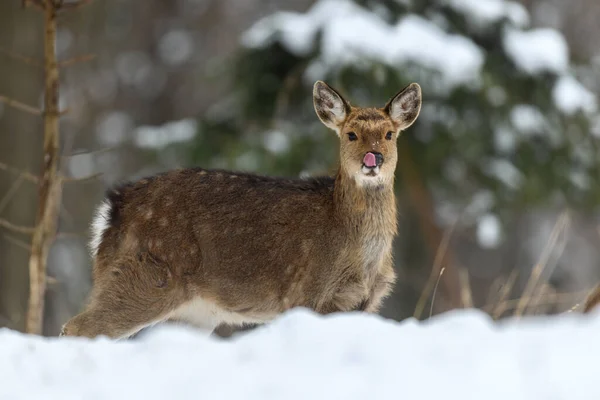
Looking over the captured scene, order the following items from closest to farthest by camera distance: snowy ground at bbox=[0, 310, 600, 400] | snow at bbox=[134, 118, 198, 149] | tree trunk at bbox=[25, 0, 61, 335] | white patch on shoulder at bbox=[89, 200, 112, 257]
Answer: snowy ground at bbox=[0, 310, 600, 400], white patch on shoulder at bbox=[89, 200, 112, 257], tree trunk at bbox=[25, 0, 61, 335], snow at bbox=[134, 118, 198, 149]

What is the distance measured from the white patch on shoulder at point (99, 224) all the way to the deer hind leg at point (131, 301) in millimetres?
298

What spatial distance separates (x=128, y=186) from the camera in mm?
6180

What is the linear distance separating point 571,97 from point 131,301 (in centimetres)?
692

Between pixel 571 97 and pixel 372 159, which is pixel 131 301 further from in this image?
pixel 571 97

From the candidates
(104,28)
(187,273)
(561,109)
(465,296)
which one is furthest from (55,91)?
(104,28)

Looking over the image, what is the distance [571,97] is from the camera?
1133 cm

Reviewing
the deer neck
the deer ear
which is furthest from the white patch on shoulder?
the deer ear

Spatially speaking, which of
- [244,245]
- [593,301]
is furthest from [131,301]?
[593,301]

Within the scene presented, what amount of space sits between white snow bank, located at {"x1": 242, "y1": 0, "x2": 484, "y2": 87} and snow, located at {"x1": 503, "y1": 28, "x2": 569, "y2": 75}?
1.26 feet

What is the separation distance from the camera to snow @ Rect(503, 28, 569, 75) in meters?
11.3

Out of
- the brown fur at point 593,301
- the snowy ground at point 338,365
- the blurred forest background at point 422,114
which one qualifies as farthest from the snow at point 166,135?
the snowy ground at point 338,365

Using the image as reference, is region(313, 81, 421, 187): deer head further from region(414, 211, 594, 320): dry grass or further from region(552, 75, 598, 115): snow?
region(552, 75, 598, 115): snow

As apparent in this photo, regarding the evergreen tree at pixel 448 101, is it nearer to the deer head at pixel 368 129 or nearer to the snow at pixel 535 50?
the snow at pixel 535 50

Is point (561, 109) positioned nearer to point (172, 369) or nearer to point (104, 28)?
point (172, 369)
